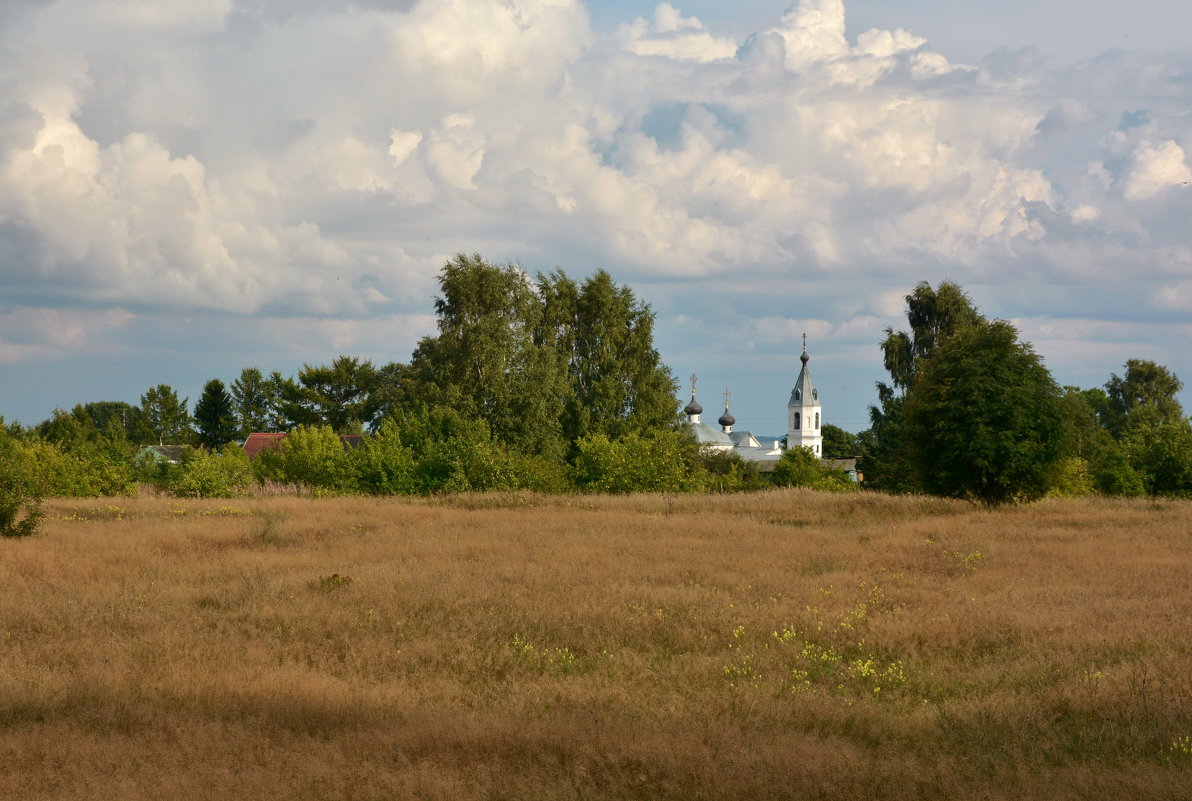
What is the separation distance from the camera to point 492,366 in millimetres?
51531

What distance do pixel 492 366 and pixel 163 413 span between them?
84214 mm

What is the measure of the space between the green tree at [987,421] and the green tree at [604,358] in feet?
76.0

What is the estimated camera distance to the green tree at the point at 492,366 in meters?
51.3

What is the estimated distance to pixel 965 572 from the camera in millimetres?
19625

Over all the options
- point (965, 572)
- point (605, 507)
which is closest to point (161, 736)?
point (965, 572)

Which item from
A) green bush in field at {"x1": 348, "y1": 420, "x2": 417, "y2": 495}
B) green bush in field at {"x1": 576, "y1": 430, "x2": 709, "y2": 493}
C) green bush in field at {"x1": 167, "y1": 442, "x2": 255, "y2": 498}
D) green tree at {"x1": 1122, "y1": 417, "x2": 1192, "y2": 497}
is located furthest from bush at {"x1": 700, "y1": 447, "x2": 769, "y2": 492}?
green bush in field at {"x1": 167, "y1": 442, "x2": 255, "y2": 498}

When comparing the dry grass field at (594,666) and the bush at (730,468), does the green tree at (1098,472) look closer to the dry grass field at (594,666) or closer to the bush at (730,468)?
the bush at (730,468)

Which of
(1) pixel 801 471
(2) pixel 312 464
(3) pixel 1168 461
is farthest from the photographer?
(1) pixel 801 471

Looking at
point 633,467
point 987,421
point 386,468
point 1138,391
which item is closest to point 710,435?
point 1138,391

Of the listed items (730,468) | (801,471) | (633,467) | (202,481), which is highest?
(633,467)

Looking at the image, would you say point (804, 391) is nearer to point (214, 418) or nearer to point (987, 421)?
point (214, 418)

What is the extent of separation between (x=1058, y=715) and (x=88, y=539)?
67.5ft

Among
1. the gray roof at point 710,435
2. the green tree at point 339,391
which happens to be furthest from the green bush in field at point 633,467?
the gray roof at point 710,435

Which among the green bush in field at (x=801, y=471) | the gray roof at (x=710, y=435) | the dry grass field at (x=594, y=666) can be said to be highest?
the gray roof at (x=710, y=435)
